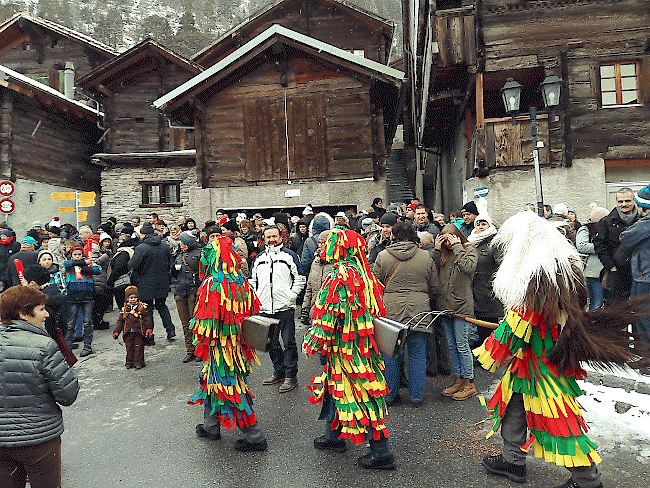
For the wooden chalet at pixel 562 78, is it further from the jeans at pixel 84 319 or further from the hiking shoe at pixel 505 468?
the hiking shoe at pixel 505 468

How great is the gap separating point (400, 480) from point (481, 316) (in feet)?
8.90

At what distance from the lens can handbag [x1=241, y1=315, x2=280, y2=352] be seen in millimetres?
4000

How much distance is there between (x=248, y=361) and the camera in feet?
14.0

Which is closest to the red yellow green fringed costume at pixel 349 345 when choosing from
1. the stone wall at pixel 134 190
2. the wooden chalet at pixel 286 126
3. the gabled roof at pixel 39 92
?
the wooden chalet at pixel 286 126

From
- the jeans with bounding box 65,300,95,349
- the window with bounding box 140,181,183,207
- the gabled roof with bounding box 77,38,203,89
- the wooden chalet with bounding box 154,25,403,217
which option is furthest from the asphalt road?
the gabled roof with bounding box 77,38,203,89

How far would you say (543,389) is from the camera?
309 centimetres

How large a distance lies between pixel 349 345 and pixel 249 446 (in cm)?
129

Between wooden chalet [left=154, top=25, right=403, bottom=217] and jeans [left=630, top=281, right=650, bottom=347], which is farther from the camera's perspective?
wooden chalet [left=154, top=25, right=403, bottom=217]

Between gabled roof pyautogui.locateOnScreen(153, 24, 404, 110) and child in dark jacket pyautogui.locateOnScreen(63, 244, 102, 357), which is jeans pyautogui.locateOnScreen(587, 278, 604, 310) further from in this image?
gabled roof pyautogui.locateOnScreen(153, 24, 404, 110)

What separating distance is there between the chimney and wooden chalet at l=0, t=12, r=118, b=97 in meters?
0.93

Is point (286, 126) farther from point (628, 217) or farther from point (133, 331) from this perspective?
point (628, 217)

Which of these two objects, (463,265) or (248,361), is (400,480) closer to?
(248,361)

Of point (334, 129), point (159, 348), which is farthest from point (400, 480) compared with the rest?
point (334, 129)

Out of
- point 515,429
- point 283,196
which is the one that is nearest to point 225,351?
point 515,429
